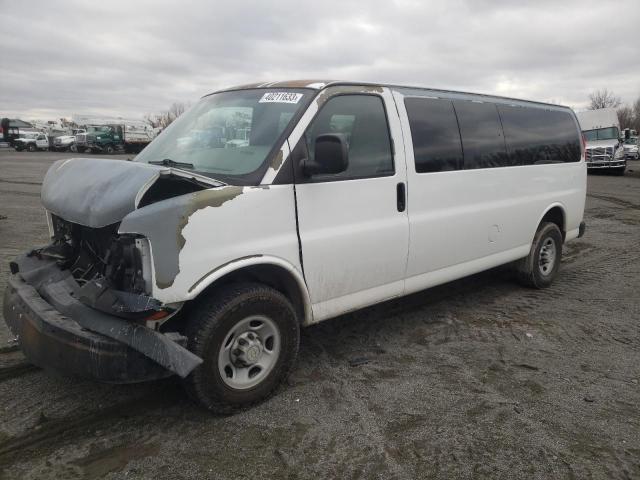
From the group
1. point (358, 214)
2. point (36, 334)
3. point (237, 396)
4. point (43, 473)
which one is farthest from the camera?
point (358, 214)

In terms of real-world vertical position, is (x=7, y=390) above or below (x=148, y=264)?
below

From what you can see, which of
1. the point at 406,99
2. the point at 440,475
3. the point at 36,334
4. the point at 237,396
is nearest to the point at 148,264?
the point at 36,334

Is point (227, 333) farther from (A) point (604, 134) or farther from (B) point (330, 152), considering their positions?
(A) point (604, 134)

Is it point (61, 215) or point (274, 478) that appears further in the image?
point (61, 215)

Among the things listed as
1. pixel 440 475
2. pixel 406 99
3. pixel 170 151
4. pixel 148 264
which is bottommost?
pixel 440 475

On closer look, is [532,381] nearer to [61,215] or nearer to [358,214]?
[358,214]

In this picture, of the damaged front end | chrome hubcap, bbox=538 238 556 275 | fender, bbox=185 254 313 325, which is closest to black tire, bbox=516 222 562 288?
chrome hubcap, bbox=538 238 556 275

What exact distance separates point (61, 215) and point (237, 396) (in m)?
1.64

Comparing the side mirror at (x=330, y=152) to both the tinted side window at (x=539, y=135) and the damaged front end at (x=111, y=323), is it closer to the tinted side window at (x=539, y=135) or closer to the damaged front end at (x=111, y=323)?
the damaged front end at (x=111, y=323)

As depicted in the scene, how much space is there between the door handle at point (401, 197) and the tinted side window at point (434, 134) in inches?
10.0

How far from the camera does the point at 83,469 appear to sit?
2.75 metres

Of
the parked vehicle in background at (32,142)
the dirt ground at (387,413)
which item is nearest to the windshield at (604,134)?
the dirt ground at (387,413)

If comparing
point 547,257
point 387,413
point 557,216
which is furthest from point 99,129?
point 387,413

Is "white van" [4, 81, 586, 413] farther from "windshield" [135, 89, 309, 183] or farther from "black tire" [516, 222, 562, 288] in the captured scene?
"black tire" [516, 222, 562, 288]
